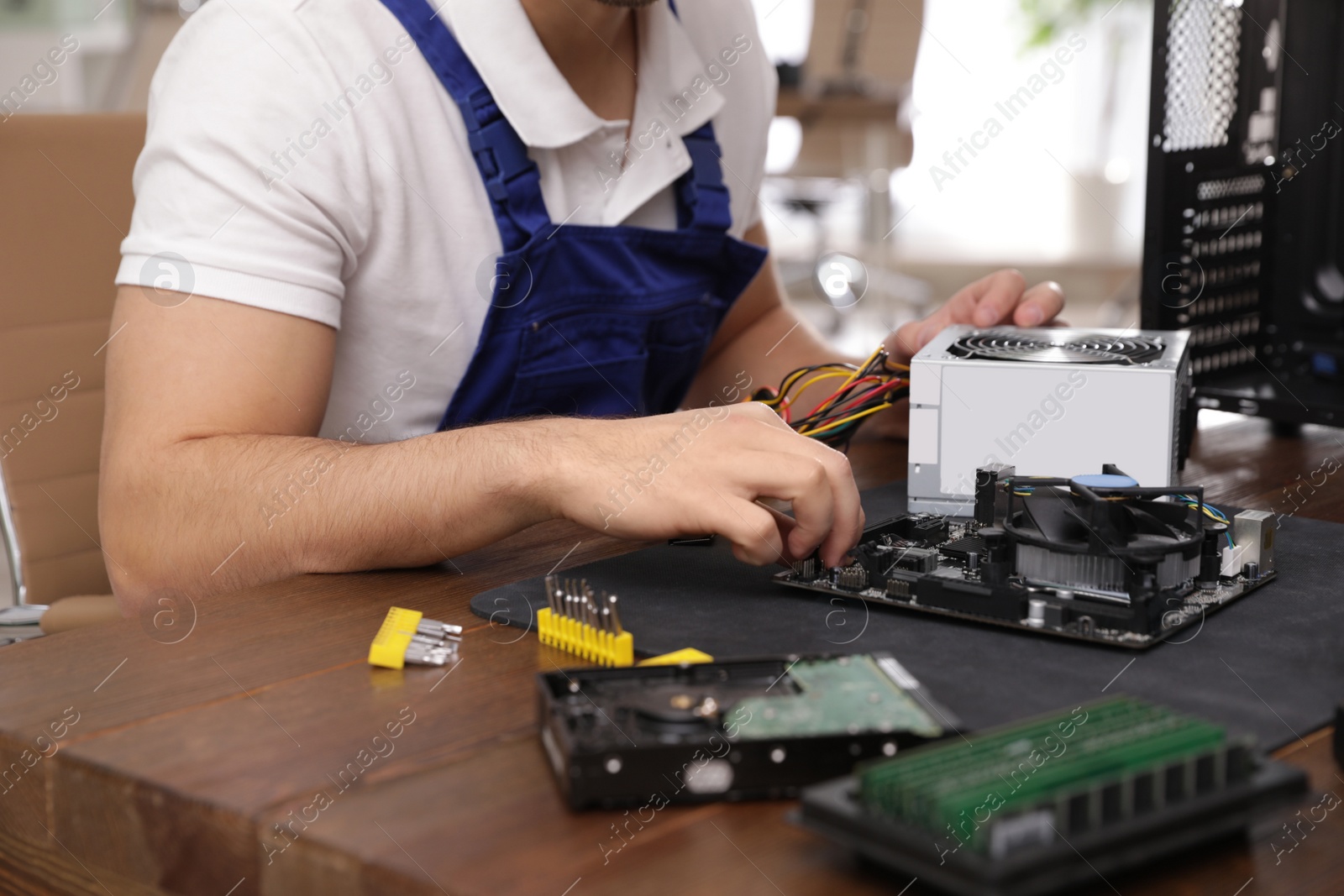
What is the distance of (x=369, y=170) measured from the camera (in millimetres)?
1119

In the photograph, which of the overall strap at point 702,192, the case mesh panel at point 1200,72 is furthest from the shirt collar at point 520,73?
the case mesh panel at point 1200,72

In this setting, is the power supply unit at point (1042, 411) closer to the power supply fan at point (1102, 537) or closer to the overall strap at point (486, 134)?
the power supply fan at point (1102, 537)

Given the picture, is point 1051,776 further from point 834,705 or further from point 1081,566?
point 1081,566

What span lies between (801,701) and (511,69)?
789 millimetres

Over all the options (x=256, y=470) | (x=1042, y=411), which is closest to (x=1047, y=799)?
(x=1042, y=411)

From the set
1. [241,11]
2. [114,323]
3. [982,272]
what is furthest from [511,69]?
[982,272]

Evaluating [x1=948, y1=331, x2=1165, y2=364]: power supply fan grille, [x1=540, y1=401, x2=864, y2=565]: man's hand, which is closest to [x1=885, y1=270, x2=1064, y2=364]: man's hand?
[x1=948, y1=331, x2=1165, y2=364]: power supply fan grille

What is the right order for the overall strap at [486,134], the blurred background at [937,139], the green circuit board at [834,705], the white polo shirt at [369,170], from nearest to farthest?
the green circuit board at [834,705] < the white polo shirt at [369,170] < the overall strap at [486,134] < the blurred background at [937,139]

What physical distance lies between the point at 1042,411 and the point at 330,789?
0.57m

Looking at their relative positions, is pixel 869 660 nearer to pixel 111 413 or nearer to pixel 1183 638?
pixel 1183 638

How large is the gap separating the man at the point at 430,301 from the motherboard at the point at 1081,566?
57mm

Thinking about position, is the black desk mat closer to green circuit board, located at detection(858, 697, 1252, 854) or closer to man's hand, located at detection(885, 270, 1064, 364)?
green circuit board, located at detection(858, 697, 1252, 854)

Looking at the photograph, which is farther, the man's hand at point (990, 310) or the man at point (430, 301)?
the man's hand at point (990, 310)

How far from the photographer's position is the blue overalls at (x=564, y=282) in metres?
1.16
